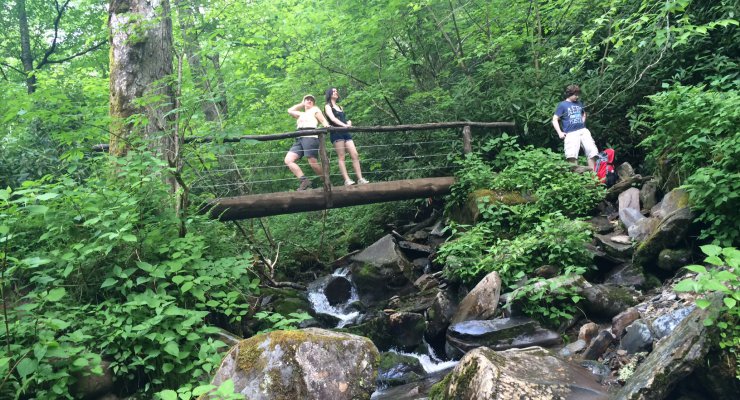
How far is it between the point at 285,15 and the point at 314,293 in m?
7.75

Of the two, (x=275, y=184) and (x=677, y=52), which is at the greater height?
(x=677, y=52)

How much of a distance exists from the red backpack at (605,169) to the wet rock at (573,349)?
420cm

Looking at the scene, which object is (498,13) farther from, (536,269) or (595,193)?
(536,269)

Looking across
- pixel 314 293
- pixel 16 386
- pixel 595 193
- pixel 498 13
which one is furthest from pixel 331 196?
pixel 498 13

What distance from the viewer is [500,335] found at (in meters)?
5.32

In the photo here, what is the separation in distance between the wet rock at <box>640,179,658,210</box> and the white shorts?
1316 millimetres

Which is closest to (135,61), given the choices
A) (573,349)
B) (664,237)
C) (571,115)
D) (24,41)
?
(573,349)

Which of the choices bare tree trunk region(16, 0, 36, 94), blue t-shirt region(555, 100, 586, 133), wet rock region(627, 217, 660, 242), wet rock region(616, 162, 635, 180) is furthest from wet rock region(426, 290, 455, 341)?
bare tree trunk region(16, 0, 36, 94)

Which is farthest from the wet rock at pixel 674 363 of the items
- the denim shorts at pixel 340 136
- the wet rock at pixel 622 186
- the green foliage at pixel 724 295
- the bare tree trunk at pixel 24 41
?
the bare tree trunk at pixel 24 41

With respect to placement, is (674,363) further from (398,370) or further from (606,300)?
(398,370)

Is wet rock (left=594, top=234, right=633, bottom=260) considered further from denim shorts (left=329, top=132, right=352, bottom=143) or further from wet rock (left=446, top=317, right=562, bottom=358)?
denim shorts (left=329, top=132, right=352, bottom=143)

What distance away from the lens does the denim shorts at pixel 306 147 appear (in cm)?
847

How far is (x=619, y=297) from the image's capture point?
5.25 m

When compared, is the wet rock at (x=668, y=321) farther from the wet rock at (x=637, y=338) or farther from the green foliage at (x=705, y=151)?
the green foliage at (x=705, y=151)
